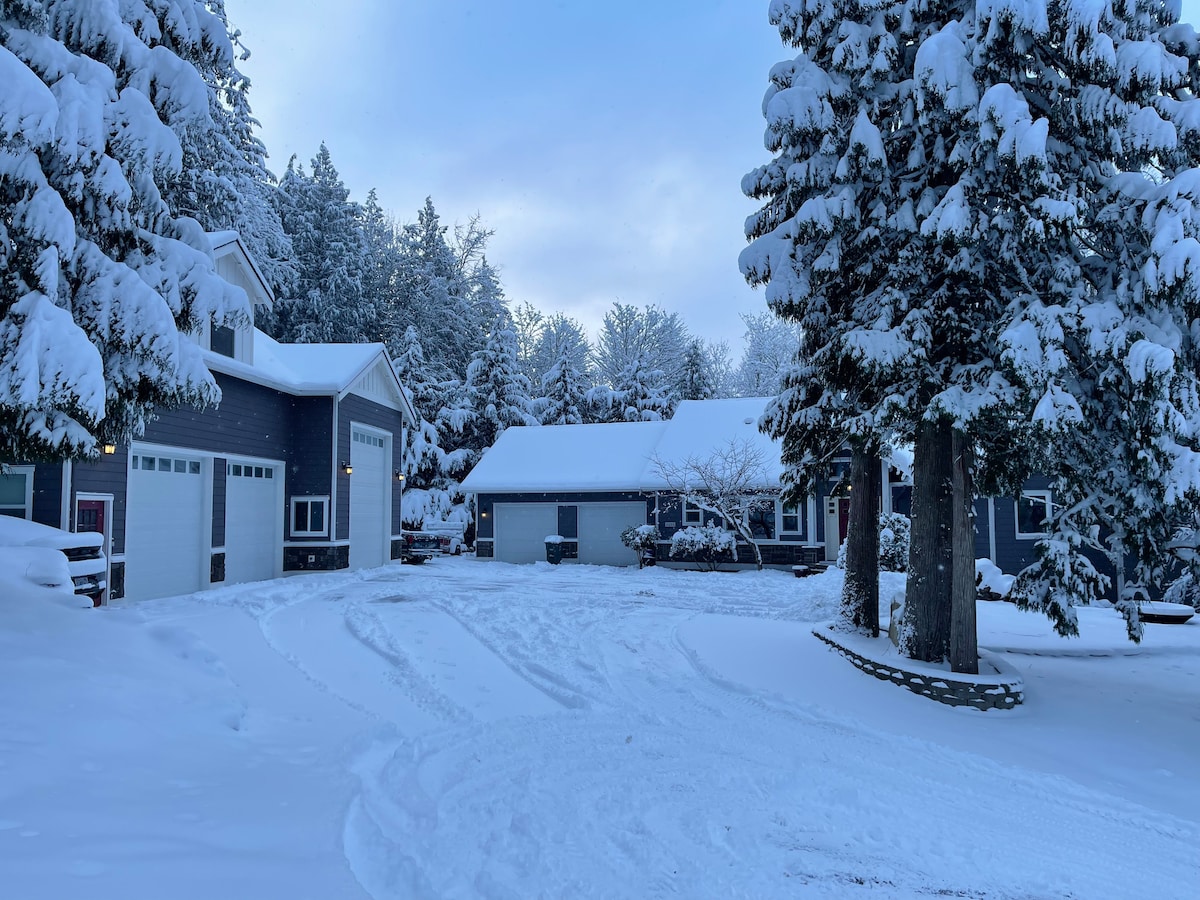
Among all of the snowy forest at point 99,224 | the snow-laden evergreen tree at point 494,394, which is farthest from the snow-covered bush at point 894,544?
the snow-laden evergreen tree at point 494,394

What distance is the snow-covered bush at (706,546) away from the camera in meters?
20.3

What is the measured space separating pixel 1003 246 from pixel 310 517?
15669mm

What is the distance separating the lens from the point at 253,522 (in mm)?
16703

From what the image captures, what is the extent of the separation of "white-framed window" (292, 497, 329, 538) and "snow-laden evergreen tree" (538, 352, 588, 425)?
17.6m

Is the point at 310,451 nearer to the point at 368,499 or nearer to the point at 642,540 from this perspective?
the point at 368,499

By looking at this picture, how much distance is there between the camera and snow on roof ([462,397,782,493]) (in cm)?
2247

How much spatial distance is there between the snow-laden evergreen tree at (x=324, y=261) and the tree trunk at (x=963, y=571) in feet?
104

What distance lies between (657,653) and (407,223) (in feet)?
127

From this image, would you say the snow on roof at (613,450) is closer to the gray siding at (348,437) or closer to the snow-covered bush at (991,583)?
the gray siding at (348,437)

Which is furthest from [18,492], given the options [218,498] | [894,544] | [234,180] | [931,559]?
[234,180]

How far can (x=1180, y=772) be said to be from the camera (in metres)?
5.60

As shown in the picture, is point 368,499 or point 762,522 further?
point 762,522

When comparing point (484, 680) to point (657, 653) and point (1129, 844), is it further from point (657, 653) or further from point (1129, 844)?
point (1129, 844)

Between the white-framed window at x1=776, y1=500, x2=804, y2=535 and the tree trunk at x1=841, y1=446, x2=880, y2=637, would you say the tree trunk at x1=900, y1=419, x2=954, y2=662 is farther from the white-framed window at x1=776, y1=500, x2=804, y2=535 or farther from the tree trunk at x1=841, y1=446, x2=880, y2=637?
the white-framed window at x1=776, y1=500, x2=804, y2=535
